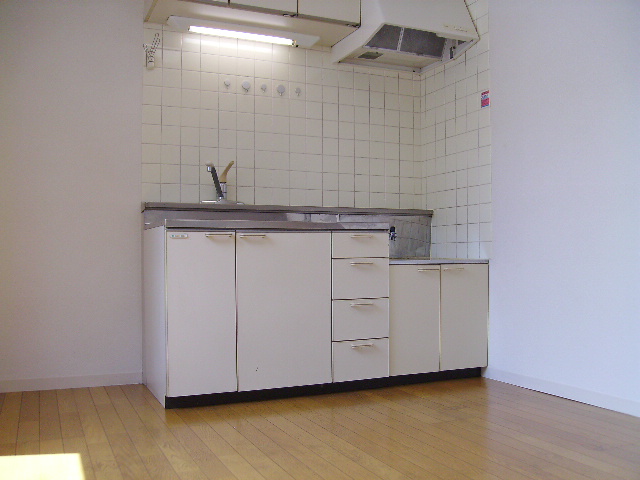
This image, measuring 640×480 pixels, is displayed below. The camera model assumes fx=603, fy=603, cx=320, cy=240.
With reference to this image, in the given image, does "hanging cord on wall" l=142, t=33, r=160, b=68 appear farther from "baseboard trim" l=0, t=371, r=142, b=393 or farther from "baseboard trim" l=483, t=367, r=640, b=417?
"baseboard trim" l=483, t=367, r=640, b=417

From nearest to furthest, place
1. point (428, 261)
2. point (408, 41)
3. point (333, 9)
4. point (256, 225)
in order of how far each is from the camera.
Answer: point (256, 225), point (428, 261), point (333, 9), point (408, 41)

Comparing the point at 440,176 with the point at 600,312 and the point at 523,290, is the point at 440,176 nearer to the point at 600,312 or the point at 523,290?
the point at 523,290

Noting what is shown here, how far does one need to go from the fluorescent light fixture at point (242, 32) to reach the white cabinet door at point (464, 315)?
67.2 inches

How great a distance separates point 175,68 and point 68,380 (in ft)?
6.39

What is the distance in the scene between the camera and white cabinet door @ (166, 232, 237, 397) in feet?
9.45

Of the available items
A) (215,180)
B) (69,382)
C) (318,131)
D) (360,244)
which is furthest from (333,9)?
(69,382)

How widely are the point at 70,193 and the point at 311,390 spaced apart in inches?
69.5

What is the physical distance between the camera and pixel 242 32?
3.69 m

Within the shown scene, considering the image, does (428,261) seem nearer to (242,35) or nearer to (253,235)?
(253,235)

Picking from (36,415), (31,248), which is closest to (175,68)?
(31,248)

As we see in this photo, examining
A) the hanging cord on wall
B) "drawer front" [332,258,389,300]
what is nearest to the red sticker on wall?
"drawer front" [332,258,389,300]

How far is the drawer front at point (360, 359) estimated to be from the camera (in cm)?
323

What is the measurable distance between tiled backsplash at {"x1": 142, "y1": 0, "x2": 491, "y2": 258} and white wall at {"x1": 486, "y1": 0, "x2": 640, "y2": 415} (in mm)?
218

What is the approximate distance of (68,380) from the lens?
3400 mm
